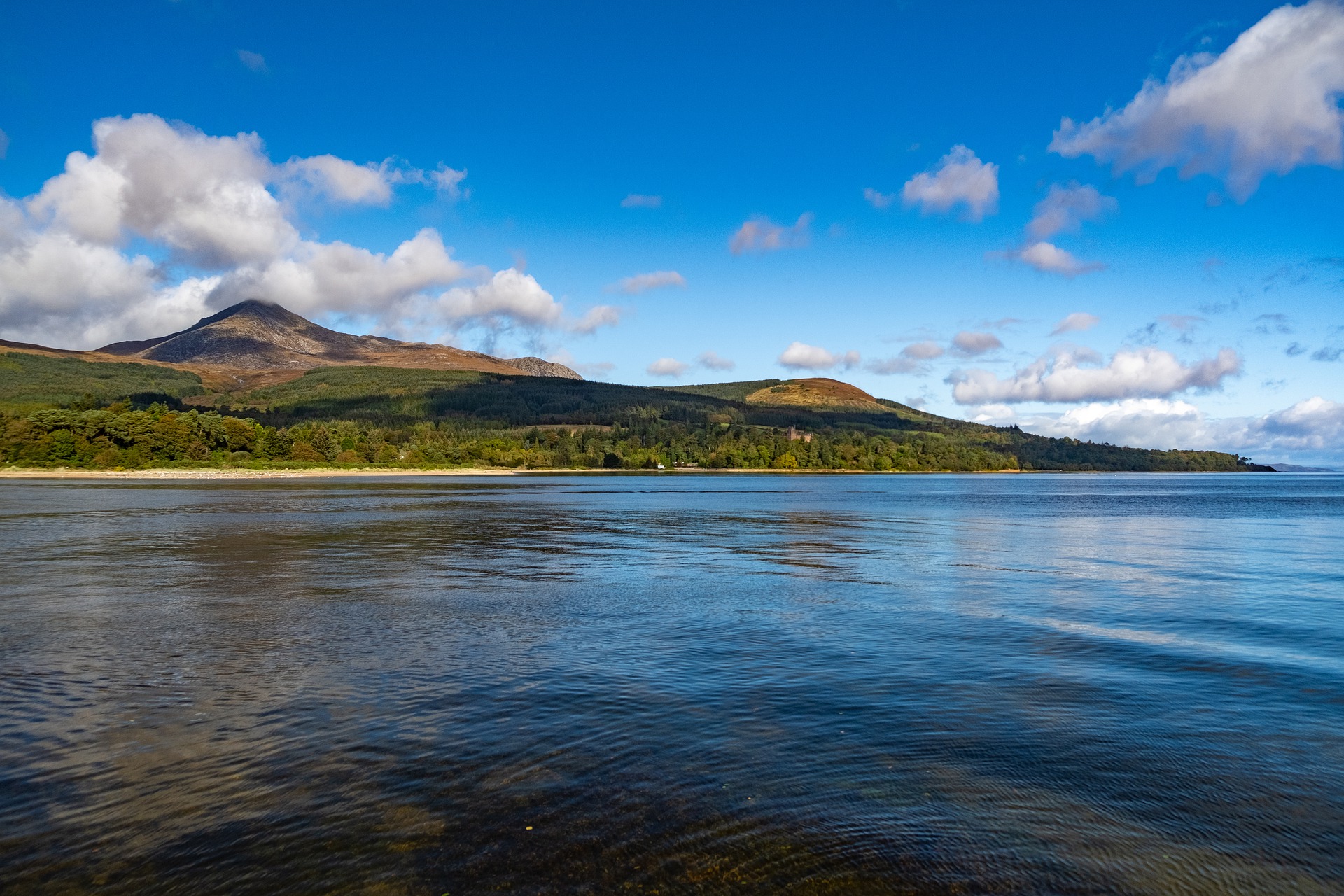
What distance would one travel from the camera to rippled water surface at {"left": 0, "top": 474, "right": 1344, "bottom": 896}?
837 centimetres

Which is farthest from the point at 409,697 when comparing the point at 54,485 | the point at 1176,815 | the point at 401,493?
the point at 54,485

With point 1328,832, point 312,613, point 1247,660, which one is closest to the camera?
point 1328,832

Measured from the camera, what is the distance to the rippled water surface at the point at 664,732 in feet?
27.5

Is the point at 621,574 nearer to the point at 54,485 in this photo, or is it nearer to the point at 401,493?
the point at 401,493

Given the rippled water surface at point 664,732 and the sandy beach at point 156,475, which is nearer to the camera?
the rippled water surface at point 664,732

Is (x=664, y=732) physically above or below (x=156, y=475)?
above

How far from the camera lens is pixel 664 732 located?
12.4 m

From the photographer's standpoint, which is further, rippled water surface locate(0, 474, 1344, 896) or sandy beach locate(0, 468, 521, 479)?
sandy beach locate(0, 468, 521, 479)

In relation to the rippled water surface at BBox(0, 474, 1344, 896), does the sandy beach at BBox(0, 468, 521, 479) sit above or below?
below

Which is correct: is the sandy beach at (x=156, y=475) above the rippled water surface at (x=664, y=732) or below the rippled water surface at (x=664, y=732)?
below

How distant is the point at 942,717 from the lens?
13.3 m

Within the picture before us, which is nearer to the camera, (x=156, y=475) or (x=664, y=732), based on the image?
(x=664, y=732)

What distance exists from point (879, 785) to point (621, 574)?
67.8ft

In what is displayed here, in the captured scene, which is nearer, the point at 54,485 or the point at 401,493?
the point at 401,493
